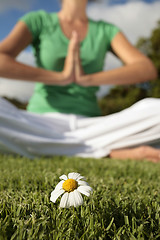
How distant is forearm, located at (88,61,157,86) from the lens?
131 inches

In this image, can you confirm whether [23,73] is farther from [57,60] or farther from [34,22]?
[34,22]

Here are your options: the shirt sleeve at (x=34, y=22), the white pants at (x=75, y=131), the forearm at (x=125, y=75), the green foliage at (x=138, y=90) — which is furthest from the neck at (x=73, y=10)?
the green foliage at (x=138, y=90)

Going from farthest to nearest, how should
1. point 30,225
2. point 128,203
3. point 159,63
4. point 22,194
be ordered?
point 159,63 → point 22,194 → point 128,203 → point 30,225

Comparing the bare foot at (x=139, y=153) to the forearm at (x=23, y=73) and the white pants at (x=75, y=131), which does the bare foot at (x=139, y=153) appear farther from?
the forearm at (x=23, y=73)

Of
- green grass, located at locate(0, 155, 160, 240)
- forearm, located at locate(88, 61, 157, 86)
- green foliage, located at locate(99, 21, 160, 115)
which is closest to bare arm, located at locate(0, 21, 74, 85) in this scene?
forearm, located at locate(88, 61, 157, 86)

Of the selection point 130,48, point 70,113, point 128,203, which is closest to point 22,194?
point 128,203

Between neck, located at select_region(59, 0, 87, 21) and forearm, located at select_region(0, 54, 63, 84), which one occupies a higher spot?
neck, located at select_region(59, 0, 87, 21)

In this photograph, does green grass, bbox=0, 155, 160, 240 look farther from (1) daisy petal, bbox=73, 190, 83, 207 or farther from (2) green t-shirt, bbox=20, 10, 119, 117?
(2) green t-shirt, bbox=20, 10, 119, 117

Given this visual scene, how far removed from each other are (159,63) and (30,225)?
757 inches

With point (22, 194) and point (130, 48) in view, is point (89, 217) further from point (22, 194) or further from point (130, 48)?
point (130, 48)

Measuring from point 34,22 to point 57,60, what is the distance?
22.7 inches

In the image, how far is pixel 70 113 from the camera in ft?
12.1

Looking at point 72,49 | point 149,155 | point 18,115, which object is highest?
point 72,49

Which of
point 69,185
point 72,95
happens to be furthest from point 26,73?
point 69,185
